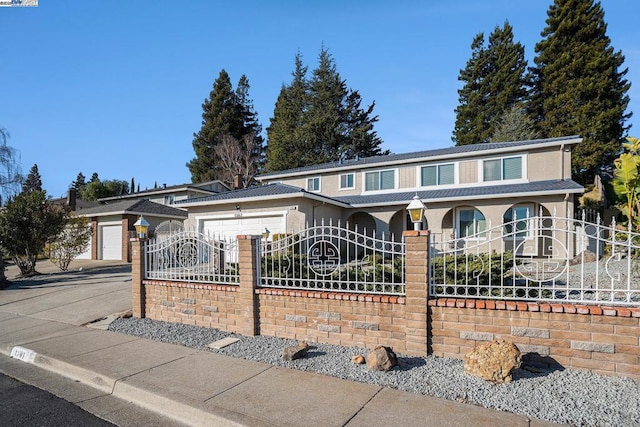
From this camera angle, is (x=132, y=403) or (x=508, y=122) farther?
(x=508, y=122)

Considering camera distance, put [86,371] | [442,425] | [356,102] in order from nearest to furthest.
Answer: [442,425] < [86,371] < [356,102]

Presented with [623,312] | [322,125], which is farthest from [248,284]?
[322,125]

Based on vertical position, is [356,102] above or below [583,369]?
above

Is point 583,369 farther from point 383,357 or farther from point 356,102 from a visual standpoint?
point 356,102

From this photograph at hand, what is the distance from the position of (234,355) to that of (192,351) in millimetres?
727

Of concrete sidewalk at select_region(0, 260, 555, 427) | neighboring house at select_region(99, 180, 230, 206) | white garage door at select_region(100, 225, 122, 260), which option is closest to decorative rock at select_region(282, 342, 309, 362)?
concrete sidewalk at select_region(0, 260, 555, 427)

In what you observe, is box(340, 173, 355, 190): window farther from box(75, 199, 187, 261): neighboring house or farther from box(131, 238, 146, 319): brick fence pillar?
box(131, 238, 146, 319): brick fence pillar

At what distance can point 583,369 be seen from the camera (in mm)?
4055

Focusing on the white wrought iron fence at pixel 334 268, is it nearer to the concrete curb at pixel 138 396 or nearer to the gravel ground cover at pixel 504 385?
the gravel ground cover at pixel 504 385

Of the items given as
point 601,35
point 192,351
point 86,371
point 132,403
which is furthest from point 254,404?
point 601,35

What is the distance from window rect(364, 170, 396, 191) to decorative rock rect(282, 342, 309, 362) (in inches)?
592

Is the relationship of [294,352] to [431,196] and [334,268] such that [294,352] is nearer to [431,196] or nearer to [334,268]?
[334,268]

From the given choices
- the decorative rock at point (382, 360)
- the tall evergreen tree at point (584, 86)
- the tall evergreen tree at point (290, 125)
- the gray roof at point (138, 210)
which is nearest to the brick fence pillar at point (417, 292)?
the decorative rock at point (382, 360)

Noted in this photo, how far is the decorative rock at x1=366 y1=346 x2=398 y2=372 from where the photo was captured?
4.40m
